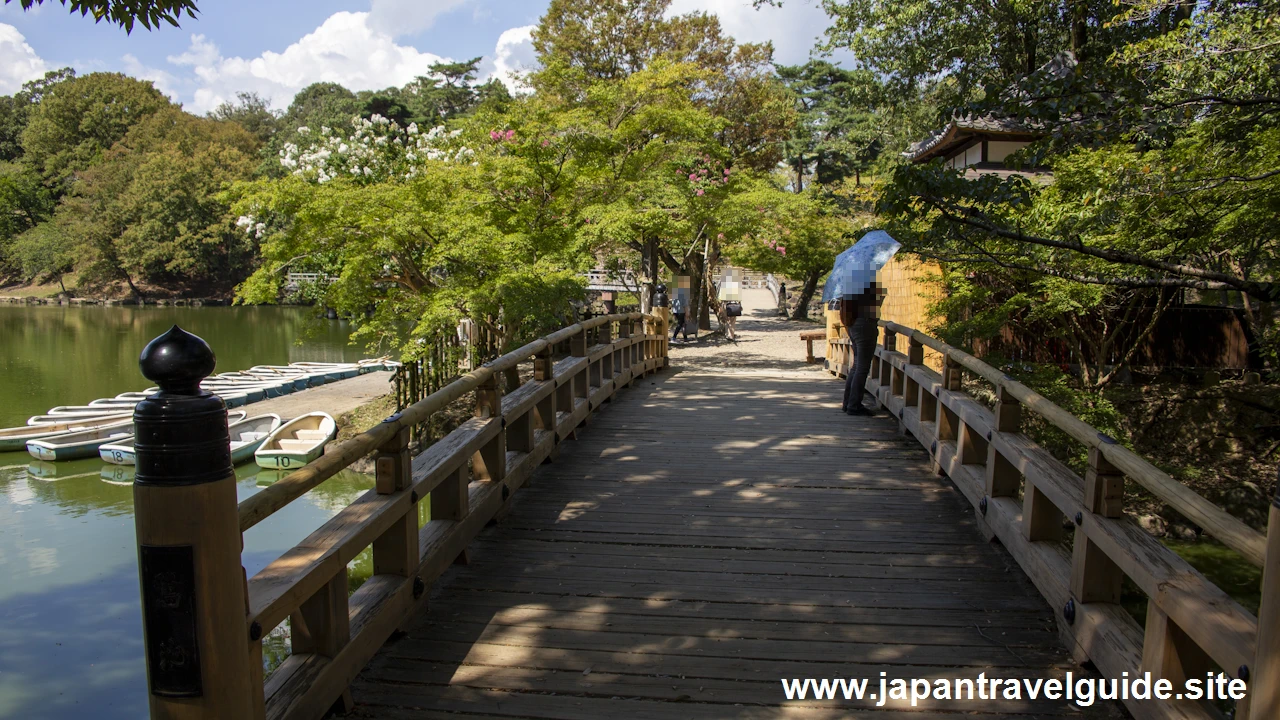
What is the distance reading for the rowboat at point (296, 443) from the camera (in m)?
14.0

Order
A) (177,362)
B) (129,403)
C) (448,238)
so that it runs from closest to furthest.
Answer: (177,362) → (448,238) → (129,403)

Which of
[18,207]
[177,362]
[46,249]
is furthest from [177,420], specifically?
[18,207]

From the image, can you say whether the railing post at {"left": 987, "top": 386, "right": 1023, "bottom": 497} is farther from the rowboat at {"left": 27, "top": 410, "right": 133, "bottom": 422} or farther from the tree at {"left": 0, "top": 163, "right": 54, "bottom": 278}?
the tree at {"left": 0, "top": 163, "right": 54, "bottom": 278}

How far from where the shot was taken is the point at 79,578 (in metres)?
9.08

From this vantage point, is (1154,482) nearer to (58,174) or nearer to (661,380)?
(661,380)

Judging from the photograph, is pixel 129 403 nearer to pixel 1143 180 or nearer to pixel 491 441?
pixel 491 441

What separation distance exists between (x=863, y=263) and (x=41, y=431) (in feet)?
52.7

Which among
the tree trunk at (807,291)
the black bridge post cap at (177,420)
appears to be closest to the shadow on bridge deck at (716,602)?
the black bridge post cap at (177,420)

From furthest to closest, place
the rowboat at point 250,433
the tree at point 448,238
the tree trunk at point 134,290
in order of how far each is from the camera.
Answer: the tree trunk at point 134,290
the rowboat at point 250,433
the tree at point 448,238

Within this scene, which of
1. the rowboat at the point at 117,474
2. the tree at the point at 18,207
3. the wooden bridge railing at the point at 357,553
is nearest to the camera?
the wooden bridge railing at the point at 357,553

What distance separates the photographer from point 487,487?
4.45m

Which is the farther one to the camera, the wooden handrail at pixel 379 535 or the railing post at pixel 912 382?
the railing post at pixel 912 382

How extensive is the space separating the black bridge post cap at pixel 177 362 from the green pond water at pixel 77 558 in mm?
5624

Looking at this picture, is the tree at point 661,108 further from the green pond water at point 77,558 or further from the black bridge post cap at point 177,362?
the black bridge post cap at point 177,362
